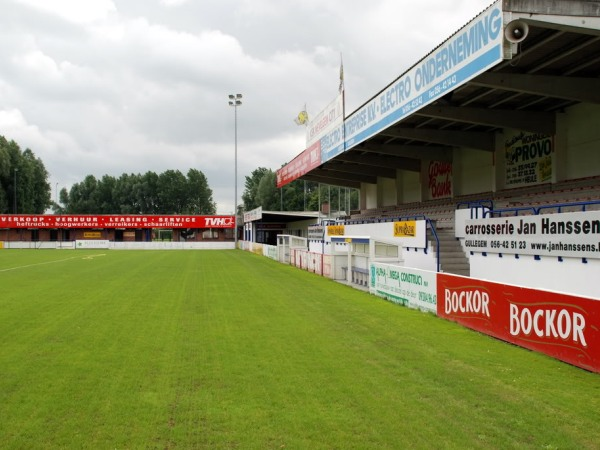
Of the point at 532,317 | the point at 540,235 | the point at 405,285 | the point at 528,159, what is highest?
the point at 528,159

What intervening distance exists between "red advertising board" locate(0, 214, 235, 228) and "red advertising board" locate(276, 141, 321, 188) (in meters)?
31.2

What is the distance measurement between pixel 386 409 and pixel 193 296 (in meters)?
11.7

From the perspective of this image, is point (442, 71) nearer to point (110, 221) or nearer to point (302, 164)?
point (302, 164)

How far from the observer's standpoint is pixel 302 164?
3819 centimetres

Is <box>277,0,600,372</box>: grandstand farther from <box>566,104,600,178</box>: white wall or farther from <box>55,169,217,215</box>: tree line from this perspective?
<box>55,169,217,215</box>: tree line

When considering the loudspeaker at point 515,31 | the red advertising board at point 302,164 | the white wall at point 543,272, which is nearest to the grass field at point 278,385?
the white wall at point 543,272

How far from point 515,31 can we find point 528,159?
442 inches

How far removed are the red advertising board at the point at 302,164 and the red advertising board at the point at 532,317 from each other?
22297 mm

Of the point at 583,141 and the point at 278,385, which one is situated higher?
the point at 583,141

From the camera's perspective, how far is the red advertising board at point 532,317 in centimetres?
746

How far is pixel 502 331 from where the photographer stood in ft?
31.4

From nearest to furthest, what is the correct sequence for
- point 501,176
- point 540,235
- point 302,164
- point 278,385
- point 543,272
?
1. point 278,385
2. point 543,272
3. point 540,235
4. point 501,176
5. point 302,164

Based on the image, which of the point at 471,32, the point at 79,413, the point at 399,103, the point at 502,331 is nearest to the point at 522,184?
the point at 399,103

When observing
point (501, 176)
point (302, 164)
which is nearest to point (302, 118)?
point (302, 164)
